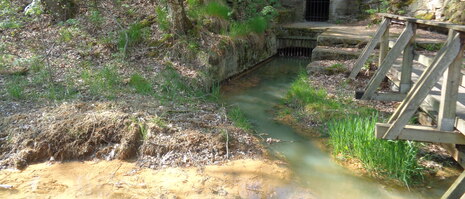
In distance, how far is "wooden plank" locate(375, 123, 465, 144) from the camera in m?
3.74

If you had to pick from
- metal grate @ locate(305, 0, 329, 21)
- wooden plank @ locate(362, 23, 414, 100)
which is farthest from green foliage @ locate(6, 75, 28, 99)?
metal grate @ locate(305, 0, 329, 21)

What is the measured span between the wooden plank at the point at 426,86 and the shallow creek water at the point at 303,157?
638 millimetres

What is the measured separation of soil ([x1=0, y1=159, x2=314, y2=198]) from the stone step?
491cm

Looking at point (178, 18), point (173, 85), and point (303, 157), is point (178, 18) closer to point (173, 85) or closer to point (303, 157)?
point (173, 85)

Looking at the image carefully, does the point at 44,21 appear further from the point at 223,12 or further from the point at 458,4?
the point at 458,4

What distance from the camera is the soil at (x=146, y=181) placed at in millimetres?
3855

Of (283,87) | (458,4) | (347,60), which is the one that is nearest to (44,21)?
(283,87)

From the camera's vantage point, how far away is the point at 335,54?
8812 mm

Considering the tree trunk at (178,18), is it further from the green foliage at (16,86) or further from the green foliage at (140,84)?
the green foliage at (16,86)

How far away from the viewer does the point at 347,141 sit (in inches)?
184

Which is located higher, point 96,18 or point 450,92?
point 96,18

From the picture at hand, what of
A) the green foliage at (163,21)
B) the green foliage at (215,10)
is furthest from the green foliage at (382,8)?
the green foliage at (163,21)

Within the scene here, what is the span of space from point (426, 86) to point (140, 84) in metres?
4.29

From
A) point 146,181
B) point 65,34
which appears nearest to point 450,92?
point 146,181
